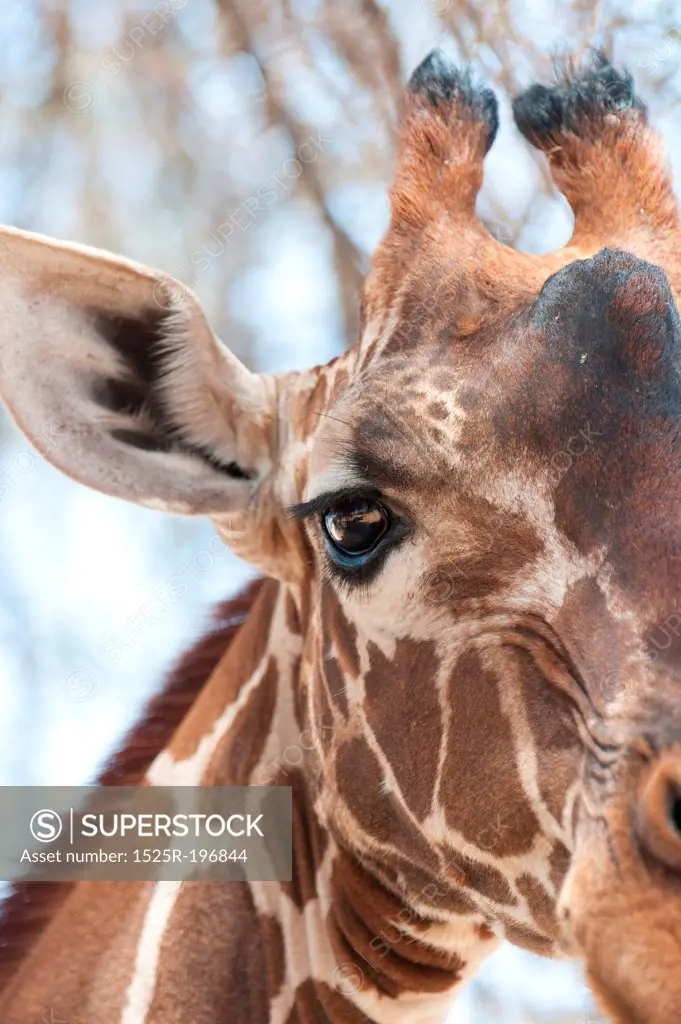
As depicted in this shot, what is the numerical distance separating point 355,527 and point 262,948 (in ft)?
4.04

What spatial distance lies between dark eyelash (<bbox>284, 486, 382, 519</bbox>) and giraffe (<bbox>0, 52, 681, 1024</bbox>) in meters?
0.01

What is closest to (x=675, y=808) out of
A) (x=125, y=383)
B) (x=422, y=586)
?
(x=422, y=586)

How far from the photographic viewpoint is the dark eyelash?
8.68 feet

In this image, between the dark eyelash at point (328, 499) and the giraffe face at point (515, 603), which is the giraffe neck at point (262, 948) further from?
the dark eyelash at point (328, 499)

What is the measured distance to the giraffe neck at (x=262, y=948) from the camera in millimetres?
2906

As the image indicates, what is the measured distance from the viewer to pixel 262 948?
297cm

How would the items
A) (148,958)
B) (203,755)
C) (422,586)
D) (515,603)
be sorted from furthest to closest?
(203,755)
(148,958)
(422,586)
(515,603)

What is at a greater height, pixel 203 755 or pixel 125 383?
pixel 125 383

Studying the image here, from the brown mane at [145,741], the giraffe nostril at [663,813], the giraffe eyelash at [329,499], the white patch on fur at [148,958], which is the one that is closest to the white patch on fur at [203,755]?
the brown mane at [145,741]

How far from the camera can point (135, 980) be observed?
2.93 metres

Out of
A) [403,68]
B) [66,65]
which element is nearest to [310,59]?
[403,68]

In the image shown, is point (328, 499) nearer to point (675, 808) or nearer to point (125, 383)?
point (125, 383)

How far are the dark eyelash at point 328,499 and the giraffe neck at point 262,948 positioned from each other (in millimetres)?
726

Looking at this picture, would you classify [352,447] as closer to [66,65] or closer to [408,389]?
[408,389]
